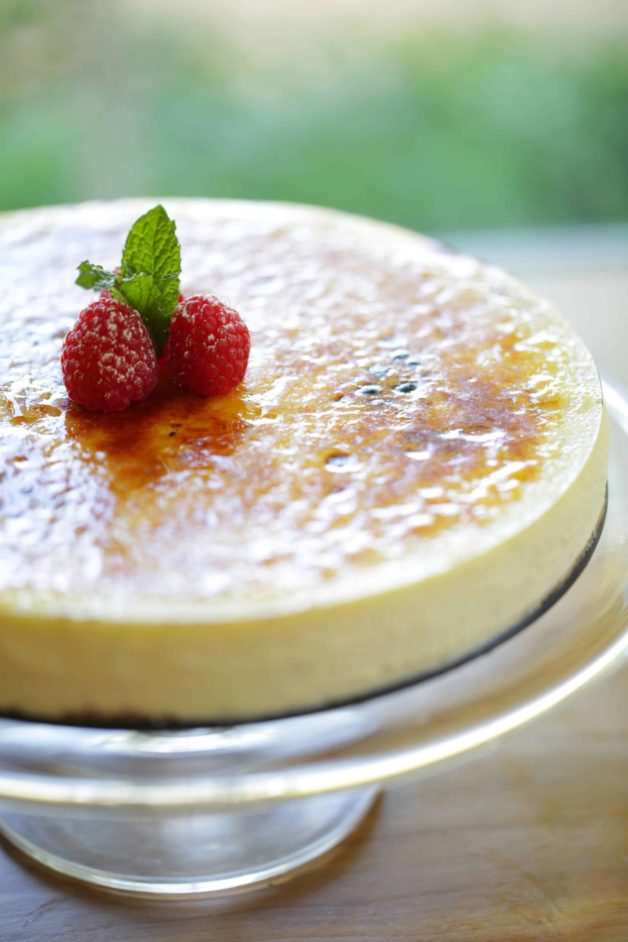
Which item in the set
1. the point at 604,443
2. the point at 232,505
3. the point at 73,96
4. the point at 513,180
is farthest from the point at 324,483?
the point at 513,180

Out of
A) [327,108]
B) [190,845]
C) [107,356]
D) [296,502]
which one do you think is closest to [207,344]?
[107,356]

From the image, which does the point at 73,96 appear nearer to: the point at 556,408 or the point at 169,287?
the point at 169,287

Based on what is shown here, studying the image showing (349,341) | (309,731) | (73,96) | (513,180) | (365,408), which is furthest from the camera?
(513,180)

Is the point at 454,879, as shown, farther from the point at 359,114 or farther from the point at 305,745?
the point at 359,114

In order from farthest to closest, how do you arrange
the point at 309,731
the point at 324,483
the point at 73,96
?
the point at 73,96, the point at 324,483, the point at 309,731

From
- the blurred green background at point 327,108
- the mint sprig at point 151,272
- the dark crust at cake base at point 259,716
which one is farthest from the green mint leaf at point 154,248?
the blurred green background at point 327,108

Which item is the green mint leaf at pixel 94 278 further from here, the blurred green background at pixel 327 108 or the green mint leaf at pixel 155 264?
the blurred green background at pixel 327 108

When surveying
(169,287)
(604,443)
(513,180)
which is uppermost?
(169,287)
